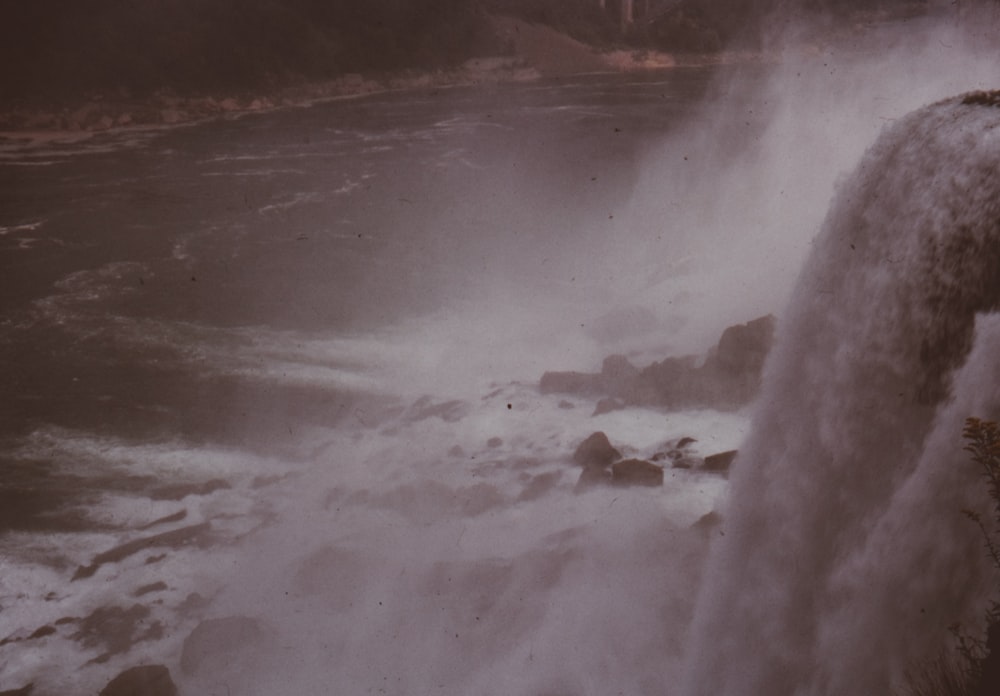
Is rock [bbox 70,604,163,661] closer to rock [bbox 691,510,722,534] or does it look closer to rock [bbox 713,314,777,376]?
rock [bbox 691,510,722,534]

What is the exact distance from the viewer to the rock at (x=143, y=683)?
703 centimetres

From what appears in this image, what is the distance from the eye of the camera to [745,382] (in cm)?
1205

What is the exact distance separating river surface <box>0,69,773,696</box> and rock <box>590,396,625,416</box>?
264 mm

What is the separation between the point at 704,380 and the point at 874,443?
7297 millimetres

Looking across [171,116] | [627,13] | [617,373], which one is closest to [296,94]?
[171,116]

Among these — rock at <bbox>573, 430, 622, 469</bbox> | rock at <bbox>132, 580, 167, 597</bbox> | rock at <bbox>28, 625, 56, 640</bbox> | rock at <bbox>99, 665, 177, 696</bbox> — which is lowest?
rock at <bbox>28, 625, 56, 640</bbox>

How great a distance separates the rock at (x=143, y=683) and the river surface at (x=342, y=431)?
1.79 feet

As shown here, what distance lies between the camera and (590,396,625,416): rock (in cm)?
1245

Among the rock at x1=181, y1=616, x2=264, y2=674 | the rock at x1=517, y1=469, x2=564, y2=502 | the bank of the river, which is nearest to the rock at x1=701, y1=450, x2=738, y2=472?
the rock at x1=517, y1=469, x2=564, y2=502

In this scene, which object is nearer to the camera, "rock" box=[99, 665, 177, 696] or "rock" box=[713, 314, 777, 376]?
"rock" box=[99, 665, 177, 696]

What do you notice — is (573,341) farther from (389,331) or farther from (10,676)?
(10,676)

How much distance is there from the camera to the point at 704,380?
1241cm

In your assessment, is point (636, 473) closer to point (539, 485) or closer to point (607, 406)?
point (539, 485)

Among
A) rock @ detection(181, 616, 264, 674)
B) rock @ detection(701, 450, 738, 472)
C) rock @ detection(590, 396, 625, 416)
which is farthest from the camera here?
rock @ detection(590, 396, 625, 416)
